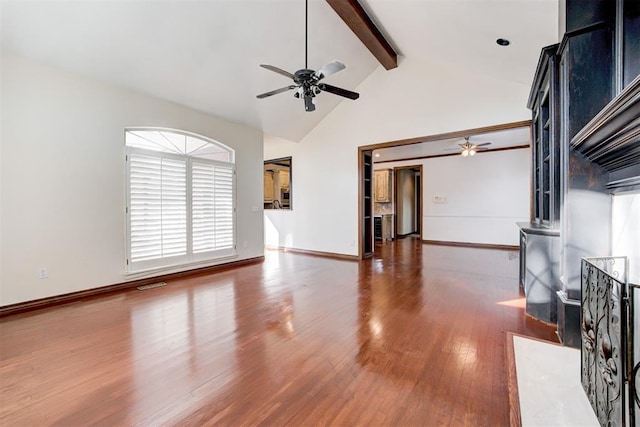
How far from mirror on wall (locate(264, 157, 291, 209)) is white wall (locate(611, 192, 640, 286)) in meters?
6.46

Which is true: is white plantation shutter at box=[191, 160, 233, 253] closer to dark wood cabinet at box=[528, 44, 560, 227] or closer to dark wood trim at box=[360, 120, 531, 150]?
dark wood trim at box=[360, 120, 531, 150]

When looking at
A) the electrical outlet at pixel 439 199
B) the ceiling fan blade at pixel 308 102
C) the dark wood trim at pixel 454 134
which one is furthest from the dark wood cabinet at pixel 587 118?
the electrical outlet at pixel 439 199

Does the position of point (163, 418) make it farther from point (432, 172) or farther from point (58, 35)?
point (432, 172)

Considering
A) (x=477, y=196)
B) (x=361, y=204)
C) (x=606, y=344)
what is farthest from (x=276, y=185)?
(x=606, y=344)

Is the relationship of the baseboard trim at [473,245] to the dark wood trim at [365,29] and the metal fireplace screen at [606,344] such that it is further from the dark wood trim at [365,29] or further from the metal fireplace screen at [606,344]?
the metal fireplace screen at [606,344]

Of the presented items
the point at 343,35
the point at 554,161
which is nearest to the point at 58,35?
the point at 343,35

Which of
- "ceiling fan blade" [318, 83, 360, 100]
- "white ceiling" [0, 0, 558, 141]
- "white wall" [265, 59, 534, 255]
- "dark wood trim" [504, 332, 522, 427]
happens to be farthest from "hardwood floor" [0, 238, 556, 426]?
"white ceiling" [0, 0, 558, 141]

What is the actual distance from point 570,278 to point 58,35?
17.5ft

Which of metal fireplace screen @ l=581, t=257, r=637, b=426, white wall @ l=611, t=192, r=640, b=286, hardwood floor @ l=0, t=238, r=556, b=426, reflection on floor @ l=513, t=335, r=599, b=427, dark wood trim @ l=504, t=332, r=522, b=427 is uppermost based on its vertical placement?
white wall @ l=611, t=192, r=640, b=286

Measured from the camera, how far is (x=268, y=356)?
220 cm

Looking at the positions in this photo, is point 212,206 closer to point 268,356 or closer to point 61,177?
point 61,177

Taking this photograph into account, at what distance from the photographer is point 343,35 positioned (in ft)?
14.7

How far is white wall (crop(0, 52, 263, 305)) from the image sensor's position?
3.12 m

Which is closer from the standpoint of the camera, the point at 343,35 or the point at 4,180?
the point at 4,180
